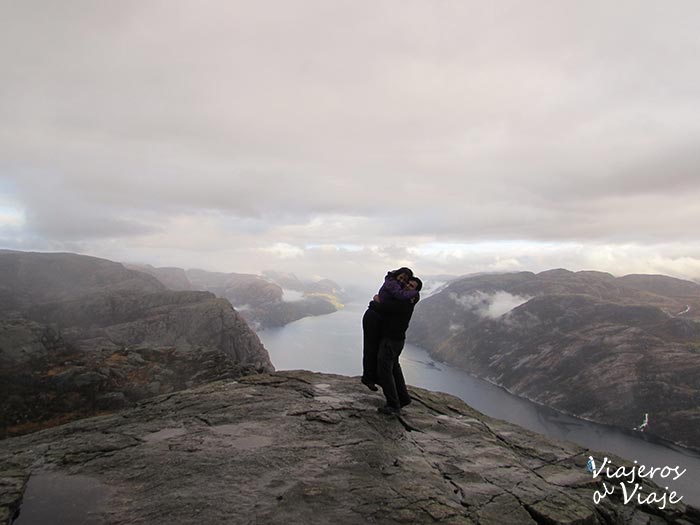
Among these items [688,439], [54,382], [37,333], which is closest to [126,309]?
[37,333]

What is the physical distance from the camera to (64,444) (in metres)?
10.2

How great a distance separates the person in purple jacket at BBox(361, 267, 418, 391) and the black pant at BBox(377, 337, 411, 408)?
1.22 feet

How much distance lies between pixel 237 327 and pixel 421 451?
16974 centimetres

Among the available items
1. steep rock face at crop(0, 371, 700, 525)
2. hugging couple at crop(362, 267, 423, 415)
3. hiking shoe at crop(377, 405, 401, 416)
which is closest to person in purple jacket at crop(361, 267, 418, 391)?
hugging couple at crop(362, 267, 423, 415)

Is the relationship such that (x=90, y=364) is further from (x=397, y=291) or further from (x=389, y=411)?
(x=397, y=291)

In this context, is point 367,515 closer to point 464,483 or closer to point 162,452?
point 464,483

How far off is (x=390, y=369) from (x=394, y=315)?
1897mm

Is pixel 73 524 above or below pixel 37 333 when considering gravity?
above

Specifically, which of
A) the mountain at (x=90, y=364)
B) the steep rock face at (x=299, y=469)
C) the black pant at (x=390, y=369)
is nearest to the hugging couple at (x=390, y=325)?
the black pant at (x=390, y=369)

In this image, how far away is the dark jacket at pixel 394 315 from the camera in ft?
39.0

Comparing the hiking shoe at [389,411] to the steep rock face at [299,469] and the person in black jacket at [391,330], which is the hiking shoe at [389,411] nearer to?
the steep rock face at [299,469]

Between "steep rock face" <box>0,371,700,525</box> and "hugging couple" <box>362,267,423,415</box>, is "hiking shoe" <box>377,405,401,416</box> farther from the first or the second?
"steep rock face" <box>0,371,700,525</box>

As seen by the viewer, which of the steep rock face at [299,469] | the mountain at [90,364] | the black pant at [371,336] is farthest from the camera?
the mountain at [90,364]

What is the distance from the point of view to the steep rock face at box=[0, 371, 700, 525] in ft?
24.3
